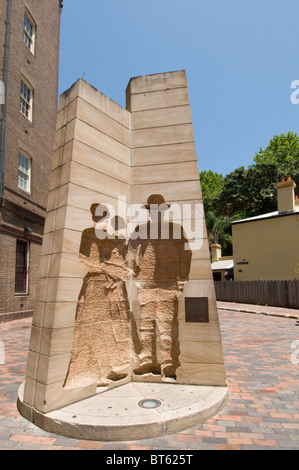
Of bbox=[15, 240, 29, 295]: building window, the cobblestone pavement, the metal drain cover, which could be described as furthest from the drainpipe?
the metal drain cover

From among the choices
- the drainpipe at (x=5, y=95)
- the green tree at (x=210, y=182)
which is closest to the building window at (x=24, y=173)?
the drainpipe at (x=5, y=95)

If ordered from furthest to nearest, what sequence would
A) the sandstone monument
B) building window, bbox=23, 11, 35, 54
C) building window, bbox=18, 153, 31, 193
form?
building window, bbox=23, 11, 35, 54, building window, bbox=18, 153, 31, 193, the sandstone monument

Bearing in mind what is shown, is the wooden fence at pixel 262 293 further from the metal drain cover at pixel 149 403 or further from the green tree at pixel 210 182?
the green tree at pixel 210 182

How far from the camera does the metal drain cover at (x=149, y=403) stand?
4.34 metres

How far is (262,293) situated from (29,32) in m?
21.3

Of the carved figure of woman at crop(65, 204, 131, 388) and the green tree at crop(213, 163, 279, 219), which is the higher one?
the green tree at crop(213, 163, 279, 219)

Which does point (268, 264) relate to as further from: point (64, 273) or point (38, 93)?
point (64, 273)

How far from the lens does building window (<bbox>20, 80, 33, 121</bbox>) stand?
16.2 metres

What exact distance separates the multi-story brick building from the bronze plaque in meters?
10.5

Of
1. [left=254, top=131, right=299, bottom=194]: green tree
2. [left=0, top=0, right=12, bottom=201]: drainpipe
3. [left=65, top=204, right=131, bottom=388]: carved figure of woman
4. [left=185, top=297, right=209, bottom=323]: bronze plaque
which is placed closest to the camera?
[left=65, top=204, right=131, bottom=388]: carved figure of woman

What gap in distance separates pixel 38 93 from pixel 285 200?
64.1 feet

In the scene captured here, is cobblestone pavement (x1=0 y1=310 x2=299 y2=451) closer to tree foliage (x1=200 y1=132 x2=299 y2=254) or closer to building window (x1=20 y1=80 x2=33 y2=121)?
building window (x1=20 y1=80 x2=33 y2=121)

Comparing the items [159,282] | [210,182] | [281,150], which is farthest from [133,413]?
[210,182]

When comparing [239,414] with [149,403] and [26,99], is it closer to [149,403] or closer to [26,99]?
[149,403]
